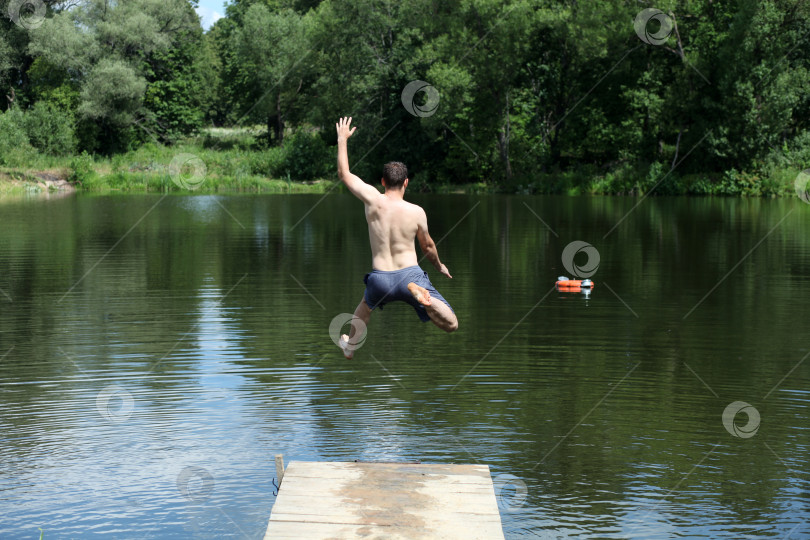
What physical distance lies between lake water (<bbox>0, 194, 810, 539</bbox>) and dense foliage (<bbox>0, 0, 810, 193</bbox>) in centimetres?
3557

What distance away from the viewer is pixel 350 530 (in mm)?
6875

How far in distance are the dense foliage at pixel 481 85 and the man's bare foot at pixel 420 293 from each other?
5411 cm

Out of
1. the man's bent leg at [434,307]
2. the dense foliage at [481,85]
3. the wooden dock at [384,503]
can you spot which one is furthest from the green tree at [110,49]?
the wooden dock at [384,503]

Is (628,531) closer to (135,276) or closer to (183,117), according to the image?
(135,276)

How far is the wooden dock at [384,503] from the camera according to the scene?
687cm

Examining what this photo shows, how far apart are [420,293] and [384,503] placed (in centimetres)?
188

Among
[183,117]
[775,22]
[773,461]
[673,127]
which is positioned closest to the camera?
[773,461]

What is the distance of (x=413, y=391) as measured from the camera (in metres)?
12.6

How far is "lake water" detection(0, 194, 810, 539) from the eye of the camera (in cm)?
873

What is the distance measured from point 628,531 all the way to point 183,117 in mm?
80730

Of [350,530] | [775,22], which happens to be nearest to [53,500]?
[350,530]

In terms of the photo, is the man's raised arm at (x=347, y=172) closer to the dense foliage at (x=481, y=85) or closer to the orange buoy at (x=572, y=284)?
the orange buoy at (x=572, y=284)

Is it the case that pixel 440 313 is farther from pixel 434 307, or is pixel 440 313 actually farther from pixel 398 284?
pixel 398 284

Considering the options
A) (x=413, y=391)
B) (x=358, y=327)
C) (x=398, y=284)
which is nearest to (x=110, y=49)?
(x=413, y=391)
